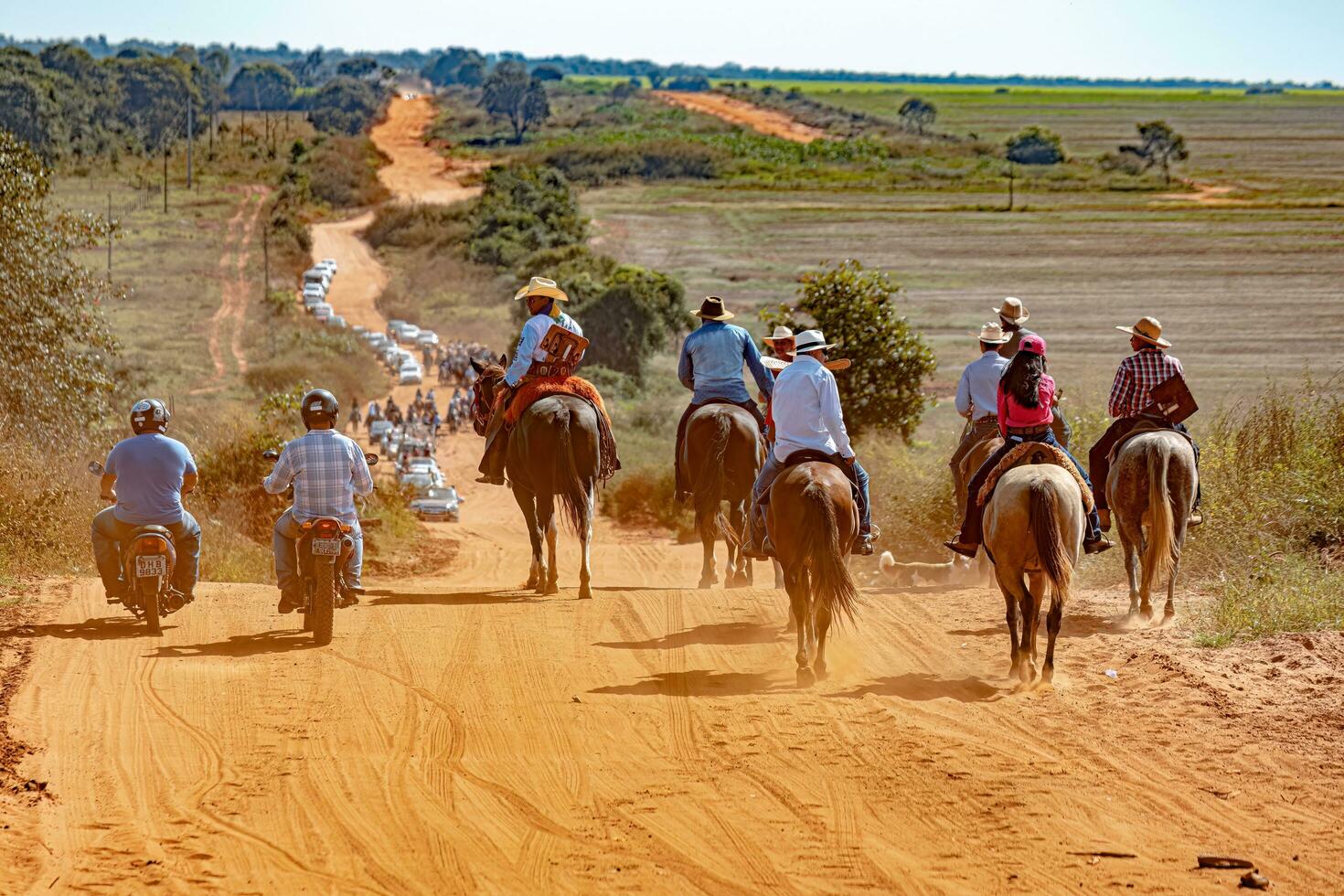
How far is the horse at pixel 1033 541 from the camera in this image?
36.1ft

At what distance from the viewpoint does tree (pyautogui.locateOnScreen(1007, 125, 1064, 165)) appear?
124000 mm

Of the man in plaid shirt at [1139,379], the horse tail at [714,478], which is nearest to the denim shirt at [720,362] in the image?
the horse tail at [714,478]

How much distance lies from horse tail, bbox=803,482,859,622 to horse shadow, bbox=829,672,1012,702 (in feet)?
1.92

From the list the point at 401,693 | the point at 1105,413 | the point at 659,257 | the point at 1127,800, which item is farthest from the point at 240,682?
the point at 659,257

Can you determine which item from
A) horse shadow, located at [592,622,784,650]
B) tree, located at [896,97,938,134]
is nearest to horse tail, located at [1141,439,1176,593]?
horse shadow, located at [592,622,784,650]

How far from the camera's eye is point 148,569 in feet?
39.9

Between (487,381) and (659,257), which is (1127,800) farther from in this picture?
(659,257)

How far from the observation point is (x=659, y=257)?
241ft

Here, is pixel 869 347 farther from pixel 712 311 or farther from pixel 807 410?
pixel 807 410

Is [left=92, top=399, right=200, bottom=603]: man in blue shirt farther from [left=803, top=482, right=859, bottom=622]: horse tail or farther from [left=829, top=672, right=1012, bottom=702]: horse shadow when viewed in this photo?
[left=829, top=672, right=1012, bottom=702]: horse shadow

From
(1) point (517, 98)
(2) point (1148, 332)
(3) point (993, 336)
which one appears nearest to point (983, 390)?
(3) point (993, 336)

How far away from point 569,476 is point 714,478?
1482 millimetres

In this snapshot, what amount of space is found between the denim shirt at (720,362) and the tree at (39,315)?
36.6 feet

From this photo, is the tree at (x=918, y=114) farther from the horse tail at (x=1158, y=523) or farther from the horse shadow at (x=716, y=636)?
the horse shadow at (x=716, y=636)
